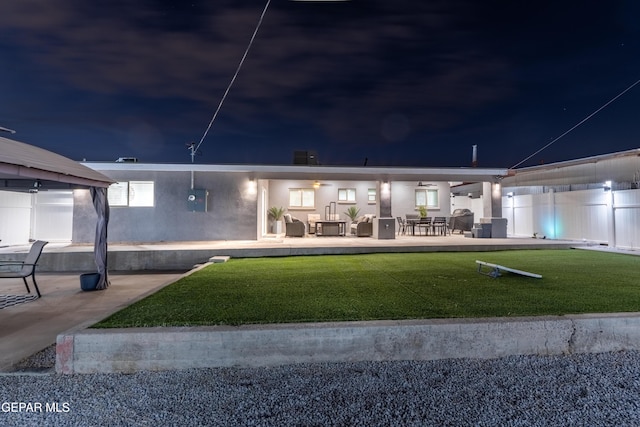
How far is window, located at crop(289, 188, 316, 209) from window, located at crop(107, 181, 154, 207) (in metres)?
5.94

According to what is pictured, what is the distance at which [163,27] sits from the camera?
10.6 metres

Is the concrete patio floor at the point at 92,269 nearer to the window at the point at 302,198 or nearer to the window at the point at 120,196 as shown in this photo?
the window at the point at 120,196

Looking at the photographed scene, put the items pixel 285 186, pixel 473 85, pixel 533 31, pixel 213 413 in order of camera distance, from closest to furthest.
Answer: pixel 213 413, pixel 533 31, pixel 285 186, pixel 473 85

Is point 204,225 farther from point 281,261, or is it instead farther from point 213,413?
point 213,413

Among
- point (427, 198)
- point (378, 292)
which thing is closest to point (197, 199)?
point (378, 292)

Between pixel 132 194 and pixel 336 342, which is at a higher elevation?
pixel 132 194

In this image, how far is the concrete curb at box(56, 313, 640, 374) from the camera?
2.86 metres

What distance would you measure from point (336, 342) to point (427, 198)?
13.9 m

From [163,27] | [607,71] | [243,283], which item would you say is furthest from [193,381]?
[607,71]

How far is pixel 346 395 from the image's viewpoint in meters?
2.45

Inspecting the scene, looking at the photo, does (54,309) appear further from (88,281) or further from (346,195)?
(346,195)

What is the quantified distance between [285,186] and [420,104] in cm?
1232

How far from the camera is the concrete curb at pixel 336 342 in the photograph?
2.86m

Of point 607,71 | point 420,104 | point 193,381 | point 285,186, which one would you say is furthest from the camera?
point 420,104
